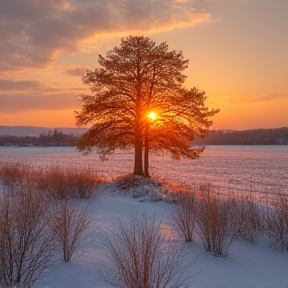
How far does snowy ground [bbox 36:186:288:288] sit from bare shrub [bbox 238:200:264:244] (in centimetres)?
20

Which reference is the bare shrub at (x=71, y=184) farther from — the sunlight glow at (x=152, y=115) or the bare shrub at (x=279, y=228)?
the bare shrub at (x=279, y=228)

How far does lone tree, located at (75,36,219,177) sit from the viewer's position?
21516mm

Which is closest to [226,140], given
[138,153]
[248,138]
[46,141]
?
[248,138]

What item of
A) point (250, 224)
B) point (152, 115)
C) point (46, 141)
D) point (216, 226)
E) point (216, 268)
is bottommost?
point (216, 268)

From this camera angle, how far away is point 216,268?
7.31m

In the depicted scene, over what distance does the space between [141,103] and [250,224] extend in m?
14.3

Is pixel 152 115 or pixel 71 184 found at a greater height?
pixel 152 115

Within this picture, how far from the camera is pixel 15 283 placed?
5.88 meters

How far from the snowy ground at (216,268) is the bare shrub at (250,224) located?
0.20 m

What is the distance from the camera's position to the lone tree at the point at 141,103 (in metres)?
21.5

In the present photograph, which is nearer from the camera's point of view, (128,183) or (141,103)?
(128,183)

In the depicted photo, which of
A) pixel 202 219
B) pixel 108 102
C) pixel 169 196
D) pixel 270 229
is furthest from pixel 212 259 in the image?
pixel 108 102

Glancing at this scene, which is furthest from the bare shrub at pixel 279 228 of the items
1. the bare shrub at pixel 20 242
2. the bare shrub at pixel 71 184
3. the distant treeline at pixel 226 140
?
the distant treeline at pixel 226 140

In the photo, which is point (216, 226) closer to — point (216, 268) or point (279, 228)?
point (216, 268)
